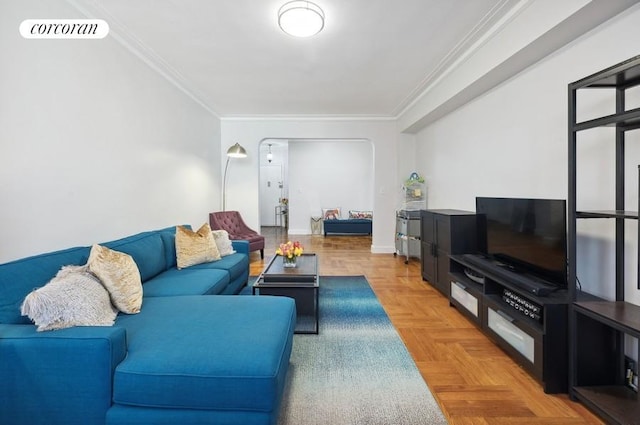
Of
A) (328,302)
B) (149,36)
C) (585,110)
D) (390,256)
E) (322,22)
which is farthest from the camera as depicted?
(390,256)

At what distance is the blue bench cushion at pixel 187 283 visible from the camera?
238 centimetres

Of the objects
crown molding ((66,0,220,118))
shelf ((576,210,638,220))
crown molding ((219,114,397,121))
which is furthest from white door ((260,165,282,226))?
shelf ((576,210,638,220))

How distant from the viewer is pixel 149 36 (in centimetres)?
293

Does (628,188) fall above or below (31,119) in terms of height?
below

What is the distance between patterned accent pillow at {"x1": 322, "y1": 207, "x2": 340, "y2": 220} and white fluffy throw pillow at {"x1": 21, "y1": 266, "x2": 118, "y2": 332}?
24.2 ft

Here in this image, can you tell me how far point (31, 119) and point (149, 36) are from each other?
Answer: 1.43 m

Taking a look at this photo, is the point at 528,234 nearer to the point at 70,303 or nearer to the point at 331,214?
the point at 70,303

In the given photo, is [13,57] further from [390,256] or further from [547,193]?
[390,256]

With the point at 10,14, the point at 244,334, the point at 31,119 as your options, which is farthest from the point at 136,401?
the point at 10,14

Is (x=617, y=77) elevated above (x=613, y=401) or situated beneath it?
elevated above

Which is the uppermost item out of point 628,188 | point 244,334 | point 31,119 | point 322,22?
point 322,22

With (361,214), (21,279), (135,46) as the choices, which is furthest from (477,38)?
(361,214)

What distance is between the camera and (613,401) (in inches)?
64.3

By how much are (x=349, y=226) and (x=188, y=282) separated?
6.35 meters
